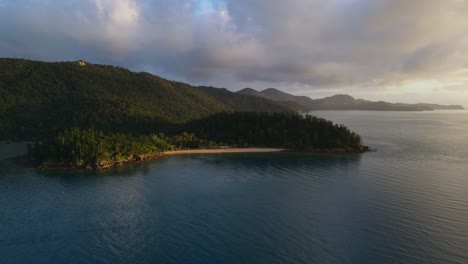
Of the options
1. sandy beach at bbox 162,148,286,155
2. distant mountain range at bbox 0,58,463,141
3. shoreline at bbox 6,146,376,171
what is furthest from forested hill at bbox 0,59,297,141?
shoreline at bbox 6,146,376,171

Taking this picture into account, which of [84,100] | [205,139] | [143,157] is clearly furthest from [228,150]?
[84,100]

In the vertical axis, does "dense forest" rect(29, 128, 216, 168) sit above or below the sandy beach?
above

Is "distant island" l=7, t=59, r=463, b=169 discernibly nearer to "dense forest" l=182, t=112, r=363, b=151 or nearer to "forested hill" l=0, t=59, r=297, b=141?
"dense forest" l=182, t=112, r=363, b=151

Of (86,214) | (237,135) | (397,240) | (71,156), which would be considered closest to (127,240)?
(86,214)

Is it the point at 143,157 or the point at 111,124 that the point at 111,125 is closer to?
the point at 111,124

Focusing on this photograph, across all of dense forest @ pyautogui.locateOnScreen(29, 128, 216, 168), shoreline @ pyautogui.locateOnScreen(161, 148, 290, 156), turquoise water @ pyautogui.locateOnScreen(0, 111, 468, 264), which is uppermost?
dense forest @ pyautogui.locateOnScreen(29, 128, 216, 168)

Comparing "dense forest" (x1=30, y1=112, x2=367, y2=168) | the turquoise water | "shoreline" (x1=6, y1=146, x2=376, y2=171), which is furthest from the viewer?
"dense forest" (x1=30, y1=112, x2=367, y2=168)

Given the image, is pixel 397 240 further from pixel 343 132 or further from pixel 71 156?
pixel 343 132
